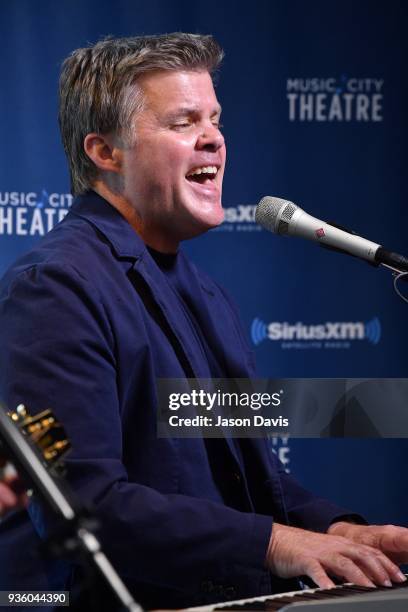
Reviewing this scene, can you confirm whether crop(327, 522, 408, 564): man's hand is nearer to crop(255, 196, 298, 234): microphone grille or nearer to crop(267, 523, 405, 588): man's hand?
crop(267, 523, 405, 588): man's hand

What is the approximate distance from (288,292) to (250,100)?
0.57m

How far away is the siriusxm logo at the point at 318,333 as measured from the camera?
3242 mm

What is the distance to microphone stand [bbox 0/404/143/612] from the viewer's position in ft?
3.59

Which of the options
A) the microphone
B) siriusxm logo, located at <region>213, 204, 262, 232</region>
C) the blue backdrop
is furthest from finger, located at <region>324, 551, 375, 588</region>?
siriusxm logo, located at <region>213, 204, 262, 232</region>

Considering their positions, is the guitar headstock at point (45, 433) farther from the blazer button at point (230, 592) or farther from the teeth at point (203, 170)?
the teeth at point (203, 170)

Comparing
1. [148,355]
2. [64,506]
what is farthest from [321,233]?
[64,506]

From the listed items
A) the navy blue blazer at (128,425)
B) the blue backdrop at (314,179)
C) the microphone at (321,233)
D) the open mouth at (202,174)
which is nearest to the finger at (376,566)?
the navy blue blazer at (128,425)

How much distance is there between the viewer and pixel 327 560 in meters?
1.82

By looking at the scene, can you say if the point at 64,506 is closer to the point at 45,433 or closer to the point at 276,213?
the point at 45,433

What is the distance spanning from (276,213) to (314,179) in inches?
53.7

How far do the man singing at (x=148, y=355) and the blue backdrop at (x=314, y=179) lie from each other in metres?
0.74

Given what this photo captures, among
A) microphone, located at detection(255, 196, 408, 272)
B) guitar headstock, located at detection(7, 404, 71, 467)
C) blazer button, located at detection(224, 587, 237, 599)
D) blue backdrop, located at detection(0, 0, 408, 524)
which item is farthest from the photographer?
blue backdrop, located at detection(0, 0, 408, 524)

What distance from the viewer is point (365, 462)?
3258 millimetres

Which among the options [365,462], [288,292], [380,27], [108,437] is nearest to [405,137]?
[380,27]
